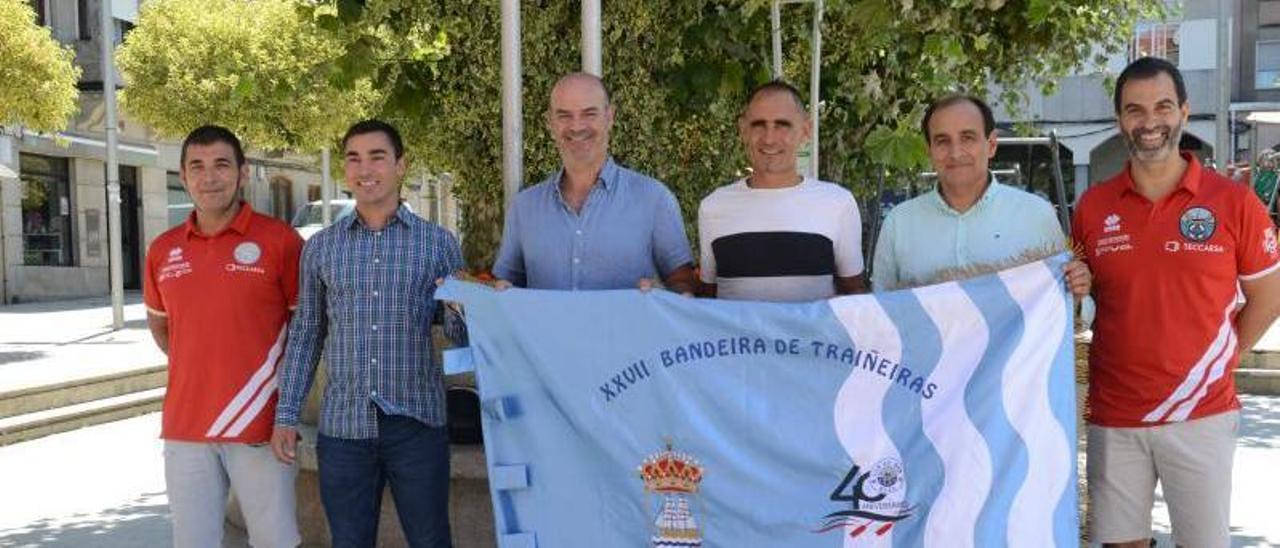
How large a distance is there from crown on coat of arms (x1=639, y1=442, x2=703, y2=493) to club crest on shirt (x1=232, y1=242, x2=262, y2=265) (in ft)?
4.60

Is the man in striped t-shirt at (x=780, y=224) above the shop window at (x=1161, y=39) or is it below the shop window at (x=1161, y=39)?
below

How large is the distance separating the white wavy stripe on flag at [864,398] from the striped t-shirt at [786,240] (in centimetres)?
24

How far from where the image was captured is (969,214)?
3.63 metres

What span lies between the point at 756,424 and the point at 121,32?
83.5ft

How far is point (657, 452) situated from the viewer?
368 centimetres

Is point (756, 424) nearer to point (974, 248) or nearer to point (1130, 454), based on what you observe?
point (974, 248)

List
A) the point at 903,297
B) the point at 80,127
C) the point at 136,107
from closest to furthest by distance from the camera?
the point at 903,297 < the point at 136,107 < the point at 80,127

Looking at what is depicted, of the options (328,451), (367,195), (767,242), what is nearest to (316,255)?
(367,195)

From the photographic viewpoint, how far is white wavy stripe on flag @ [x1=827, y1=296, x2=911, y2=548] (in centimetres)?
356

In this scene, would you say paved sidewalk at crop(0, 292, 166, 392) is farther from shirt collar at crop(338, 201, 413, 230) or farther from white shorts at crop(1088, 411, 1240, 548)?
white shorts at crop(1088, 411, 1240, 548)

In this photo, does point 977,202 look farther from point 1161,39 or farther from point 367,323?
point 1161,39

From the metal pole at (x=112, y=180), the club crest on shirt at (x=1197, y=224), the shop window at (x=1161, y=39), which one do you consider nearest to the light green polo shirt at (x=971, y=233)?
the club crest on shirt at (x=1197, y=224)

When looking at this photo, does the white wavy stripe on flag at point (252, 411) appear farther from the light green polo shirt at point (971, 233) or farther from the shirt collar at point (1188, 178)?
the shirt collar at point (1188, 178)

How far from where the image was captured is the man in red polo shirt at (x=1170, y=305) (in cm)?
343
